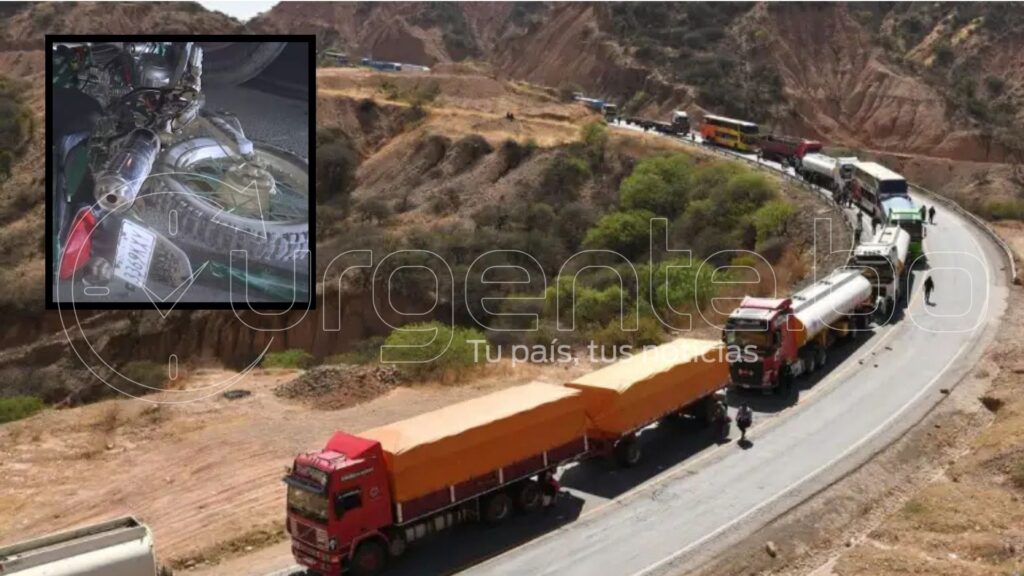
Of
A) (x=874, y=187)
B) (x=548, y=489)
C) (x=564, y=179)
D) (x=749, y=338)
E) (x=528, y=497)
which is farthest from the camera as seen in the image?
(x=564, y=179)

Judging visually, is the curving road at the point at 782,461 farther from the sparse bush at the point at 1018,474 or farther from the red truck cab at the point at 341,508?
the sparse bush at the point at 1018,474

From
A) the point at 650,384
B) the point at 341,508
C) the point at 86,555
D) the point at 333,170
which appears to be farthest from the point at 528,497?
the point at 333,170

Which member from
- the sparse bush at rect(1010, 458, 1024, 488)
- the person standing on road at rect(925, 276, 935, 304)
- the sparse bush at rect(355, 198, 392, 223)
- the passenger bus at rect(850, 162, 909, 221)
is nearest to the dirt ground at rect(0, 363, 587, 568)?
the sparse bush at rect(1010, 458, 1024, 488)

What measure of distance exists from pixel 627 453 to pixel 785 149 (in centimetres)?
5152

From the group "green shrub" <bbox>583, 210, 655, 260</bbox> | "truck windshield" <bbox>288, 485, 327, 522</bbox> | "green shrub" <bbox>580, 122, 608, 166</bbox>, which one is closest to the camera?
"truck windshield" <bbox>288, 485, 327, 522</bbox>

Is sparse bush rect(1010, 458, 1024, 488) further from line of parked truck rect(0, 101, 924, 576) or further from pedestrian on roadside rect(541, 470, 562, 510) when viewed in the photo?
pedestrian on roadside rect(541, 470, 562, 510)

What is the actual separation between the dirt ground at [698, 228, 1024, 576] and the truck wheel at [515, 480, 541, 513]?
4355mm

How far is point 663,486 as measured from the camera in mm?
22922

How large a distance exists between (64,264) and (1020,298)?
3701 cm

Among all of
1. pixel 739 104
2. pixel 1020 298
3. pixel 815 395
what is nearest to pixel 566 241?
pixel 1020 298

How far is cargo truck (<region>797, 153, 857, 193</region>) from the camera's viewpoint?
57.0 meters

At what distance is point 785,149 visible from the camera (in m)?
70.1

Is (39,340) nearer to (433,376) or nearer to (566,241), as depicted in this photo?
(433,376)

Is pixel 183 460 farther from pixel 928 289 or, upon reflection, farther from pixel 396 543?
pixel 928 289
